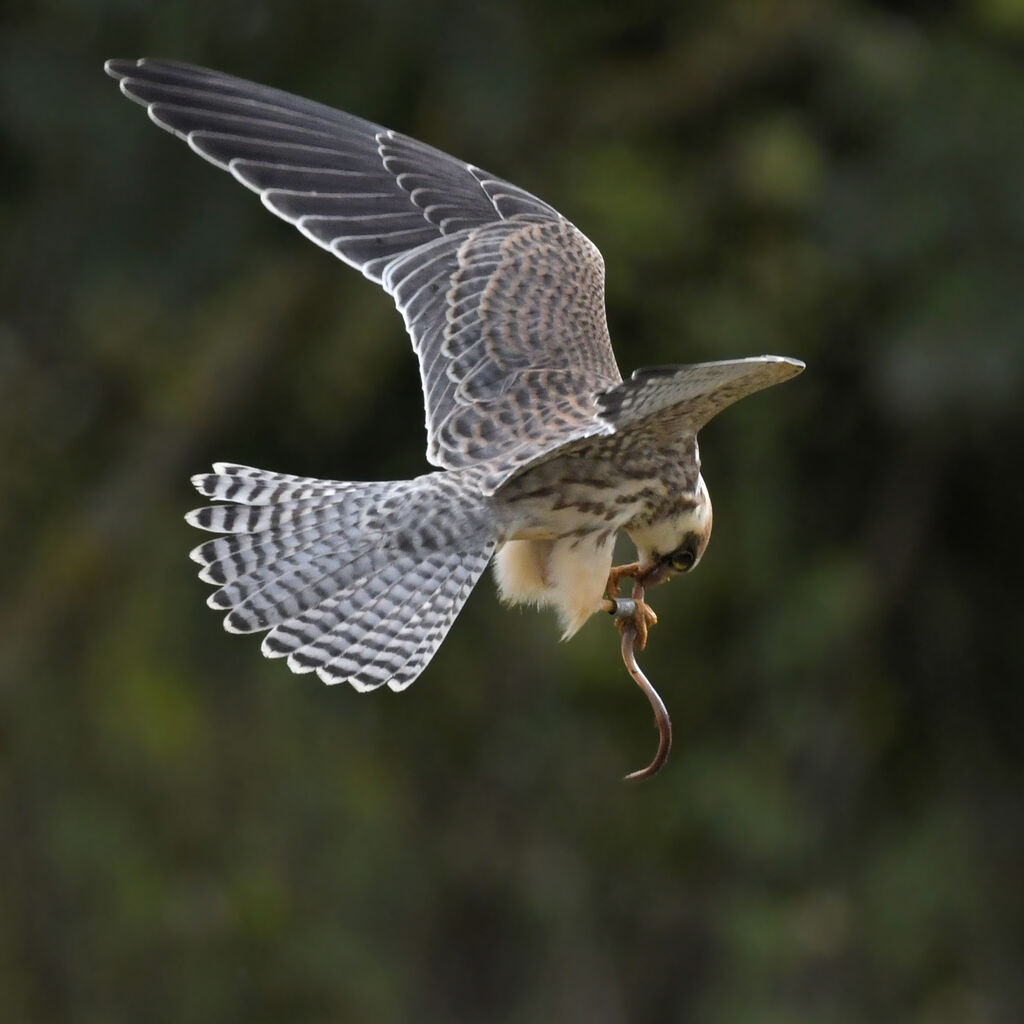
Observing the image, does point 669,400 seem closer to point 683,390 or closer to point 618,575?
point 683,390

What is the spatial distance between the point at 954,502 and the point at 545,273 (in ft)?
14.0

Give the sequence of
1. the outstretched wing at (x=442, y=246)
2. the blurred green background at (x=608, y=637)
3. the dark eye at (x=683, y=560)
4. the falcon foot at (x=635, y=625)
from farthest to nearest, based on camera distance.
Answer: the blurred green background at (x=608, y=637), the outstretched wing at (x=442, y=246), the dark eye at (x=683, y=560), the falcon foot at (x=635, y=625)

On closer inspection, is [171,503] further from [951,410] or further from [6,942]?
[951,410]

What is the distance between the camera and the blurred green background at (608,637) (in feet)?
26.6

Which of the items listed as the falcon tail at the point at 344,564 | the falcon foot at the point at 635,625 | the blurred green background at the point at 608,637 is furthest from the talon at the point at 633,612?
the blurred green background at the point at 608,637

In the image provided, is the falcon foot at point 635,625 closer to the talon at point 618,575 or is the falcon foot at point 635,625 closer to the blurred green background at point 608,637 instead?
the talon at point 618,575

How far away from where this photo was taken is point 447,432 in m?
4.41

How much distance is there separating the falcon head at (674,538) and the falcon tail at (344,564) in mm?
341

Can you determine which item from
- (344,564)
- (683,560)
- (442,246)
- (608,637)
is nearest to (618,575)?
(683,560)

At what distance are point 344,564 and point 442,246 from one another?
1.08 metres

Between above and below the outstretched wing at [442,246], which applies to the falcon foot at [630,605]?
below

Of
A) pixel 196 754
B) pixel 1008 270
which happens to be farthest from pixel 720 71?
pixel 196 754

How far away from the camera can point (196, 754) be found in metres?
8.62

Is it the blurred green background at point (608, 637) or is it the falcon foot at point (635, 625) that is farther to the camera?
the blurred green background at point (608, 637)
